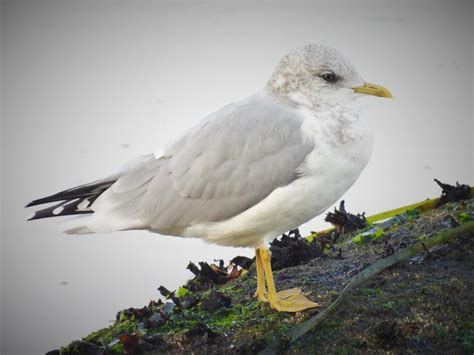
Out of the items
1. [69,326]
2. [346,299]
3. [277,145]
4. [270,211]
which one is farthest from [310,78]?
[69,326]

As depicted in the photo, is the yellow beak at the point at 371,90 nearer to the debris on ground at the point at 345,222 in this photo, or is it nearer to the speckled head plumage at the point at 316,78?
the speckled head plumage at the point at 316,78

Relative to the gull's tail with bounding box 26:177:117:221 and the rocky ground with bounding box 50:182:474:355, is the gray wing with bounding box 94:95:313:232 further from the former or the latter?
the rocky ground with bounding box 50:182:474:355

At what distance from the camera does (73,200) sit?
4328 millimetres

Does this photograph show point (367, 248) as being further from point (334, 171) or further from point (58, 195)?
point (58, 195)

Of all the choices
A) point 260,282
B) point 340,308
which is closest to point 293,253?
point 260,282

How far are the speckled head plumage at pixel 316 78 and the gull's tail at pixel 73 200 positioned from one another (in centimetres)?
114

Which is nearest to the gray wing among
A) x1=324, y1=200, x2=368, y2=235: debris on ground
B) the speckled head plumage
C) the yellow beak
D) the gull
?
the gull

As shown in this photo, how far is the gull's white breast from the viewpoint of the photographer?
3.87 meters

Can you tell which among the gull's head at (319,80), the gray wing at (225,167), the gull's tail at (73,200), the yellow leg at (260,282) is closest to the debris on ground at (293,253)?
the yellow leg at (260,282)

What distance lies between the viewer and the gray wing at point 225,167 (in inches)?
156

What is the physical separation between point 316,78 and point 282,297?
1.20 metres

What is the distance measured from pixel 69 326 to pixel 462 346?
2.64 meters

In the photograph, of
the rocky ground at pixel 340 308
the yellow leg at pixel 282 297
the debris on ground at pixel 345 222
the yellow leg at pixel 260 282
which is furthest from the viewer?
the debris on ground at pixel 345 222

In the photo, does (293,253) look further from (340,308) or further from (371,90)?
(371,90)
